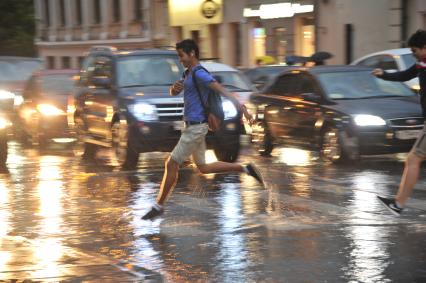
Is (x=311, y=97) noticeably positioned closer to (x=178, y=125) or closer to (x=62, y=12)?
(x=178, y=125)

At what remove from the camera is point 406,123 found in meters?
14.5

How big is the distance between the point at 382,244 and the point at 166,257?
5.72 ft

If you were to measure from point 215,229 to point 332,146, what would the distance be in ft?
20.6

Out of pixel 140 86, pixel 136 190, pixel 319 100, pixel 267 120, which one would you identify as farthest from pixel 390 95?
pixel 136 190

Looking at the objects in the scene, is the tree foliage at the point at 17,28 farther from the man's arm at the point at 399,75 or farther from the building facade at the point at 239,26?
the man's arm at the point at 399,75

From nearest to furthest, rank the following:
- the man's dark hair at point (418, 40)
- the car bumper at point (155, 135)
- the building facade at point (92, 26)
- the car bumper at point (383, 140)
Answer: the man's dark hair at point (418, 40) < the car bumper at point (383, 140) < the car bumper at point (155, 135) < the building facade at point (92, 26)

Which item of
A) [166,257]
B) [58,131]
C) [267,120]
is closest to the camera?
[166,257]

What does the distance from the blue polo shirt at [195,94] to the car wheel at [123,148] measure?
16.9 ft

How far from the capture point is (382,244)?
8078 millimetres

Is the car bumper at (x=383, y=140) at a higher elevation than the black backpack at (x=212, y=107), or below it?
below

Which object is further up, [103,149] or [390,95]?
[390,95]

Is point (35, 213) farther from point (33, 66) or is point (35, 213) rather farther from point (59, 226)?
point (33, 66)

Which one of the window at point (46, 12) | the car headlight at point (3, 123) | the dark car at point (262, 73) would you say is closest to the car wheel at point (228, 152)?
the car headlight at point (3, 123)

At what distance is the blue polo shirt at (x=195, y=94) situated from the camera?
9.67m
